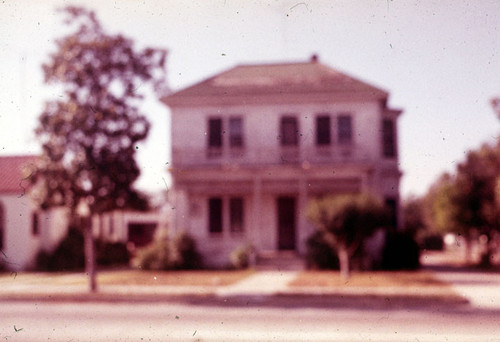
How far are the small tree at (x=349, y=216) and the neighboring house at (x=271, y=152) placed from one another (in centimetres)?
420

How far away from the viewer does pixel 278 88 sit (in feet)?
71.3

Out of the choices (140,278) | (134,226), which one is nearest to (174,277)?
(140,278)

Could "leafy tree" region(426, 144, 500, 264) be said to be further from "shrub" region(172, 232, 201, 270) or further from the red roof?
the red roof

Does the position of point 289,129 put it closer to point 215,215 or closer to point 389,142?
point 389,142

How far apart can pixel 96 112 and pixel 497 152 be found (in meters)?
14.8

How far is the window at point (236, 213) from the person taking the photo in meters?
22.5

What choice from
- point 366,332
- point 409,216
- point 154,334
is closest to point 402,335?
point 366,332

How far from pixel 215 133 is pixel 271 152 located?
2.48 meters

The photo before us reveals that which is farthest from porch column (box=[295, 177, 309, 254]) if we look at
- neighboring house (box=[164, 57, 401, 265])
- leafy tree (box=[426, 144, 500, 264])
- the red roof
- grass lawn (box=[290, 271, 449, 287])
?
the red roof

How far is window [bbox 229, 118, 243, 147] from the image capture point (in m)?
22.2

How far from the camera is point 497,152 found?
20.4m

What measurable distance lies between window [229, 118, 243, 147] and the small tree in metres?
6.39

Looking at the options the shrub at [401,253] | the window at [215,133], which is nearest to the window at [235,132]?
the window at [215,133]

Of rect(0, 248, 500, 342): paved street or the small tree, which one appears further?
the small tree
